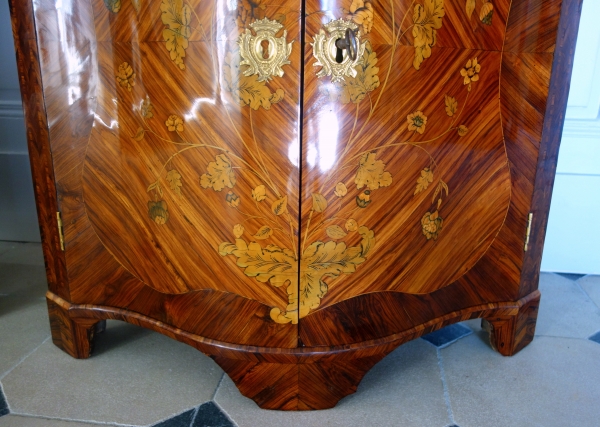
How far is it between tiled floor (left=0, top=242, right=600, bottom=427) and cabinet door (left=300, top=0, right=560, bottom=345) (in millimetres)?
157

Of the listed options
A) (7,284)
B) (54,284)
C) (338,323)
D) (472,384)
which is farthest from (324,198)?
(7,284)

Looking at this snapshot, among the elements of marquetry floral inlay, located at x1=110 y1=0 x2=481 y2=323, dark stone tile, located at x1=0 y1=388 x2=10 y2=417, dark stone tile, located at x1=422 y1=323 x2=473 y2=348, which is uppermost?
marquetry floral inlay, located at x1=110 y1=0 x2=481 y2=323

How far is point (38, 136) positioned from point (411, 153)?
2.36 ft

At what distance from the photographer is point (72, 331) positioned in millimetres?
1042

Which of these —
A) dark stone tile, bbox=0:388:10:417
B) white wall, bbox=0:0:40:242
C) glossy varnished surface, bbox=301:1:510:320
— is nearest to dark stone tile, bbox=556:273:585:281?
glossy varnished surface, bbox=301:1:510:320

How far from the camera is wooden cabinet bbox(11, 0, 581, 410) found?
78 centimetres

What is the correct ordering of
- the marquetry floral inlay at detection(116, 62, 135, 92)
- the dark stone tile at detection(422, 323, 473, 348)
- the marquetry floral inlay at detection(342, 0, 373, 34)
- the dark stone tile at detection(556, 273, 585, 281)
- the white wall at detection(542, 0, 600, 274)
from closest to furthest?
the marquetry floral inlay at detection(342, 0, 373, 34) → the marquetry floral inlay at detection(116, 62, 135, 92) → the dark stone tile at detection(422, 323, 473, 348) → the white wall at detection(542, 0, 600, 274) → the dark stone tile at detection(556, 273, 585, 281)

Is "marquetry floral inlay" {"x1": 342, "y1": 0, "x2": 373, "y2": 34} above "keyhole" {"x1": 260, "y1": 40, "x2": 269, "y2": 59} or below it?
above

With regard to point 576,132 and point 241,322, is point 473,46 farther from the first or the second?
point 576,132

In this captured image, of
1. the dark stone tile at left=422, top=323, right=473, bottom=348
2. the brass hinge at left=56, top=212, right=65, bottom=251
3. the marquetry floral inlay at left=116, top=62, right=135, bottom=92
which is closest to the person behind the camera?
the marquetry floral inlay at left=116, top=62, right=135, bottom=92

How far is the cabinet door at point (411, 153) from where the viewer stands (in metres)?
0.78

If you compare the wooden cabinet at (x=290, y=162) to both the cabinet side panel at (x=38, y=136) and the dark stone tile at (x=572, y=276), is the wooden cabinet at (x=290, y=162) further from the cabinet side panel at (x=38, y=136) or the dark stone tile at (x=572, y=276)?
the dark stone tile at (x=572, y=276)

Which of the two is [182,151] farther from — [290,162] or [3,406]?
[3,406]

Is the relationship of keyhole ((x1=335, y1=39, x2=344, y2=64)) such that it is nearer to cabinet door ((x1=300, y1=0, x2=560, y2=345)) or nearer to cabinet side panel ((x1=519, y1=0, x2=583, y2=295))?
cabinet door ((x1=300, y1=0, x2=560, y2=345))
